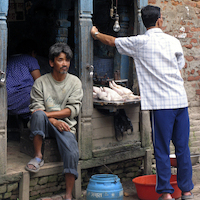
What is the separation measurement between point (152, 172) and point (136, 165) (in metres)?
0.30

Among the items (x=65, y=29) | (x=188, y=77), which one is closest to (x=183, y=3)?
(x=188, y=77)

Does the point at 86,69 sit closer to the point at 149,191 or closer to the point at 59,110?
the point at 59,110

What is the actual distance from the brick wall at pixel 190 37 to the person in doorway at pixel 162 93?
1.92m

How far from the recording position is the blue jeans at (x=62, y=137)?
14.1 feet

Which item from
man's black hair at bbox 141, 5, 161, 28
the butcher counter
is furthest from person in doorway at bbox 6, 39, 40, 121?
man's black hair at bbox 141, 5, 161, 28

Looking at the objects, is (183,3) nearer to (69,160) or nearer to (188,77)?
(188,77)

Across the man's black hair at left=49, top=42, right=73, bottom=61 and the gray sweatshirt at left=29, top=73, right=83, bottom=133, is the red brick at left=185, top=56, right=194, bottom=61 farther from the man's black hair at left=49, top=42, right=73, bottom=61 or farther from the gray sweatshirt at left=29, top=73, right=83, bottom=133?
the man's black hair at left=49, top=42, right=73, bottom=61

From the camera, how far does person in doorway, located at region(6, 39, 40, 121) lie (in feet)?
16.6

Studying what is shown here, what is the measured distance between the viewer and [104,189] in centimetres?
427

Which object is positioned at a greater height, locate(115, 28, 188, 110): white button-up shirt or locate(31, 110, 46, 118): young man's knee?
locate(115, 28, 188, 110): white button-up shirt

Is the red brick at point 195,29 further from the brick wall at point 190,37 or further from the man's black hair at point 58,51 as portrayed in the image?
the man's black hair at point 58,51

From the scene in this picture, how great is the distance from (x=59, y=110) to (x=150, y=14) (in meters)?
1.60

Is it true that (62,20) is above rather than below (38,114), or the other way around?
above

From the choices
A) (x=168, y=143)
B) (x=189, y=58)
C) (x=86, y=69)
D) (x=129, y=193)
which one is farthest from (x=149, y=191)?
(x=189, y=58)
